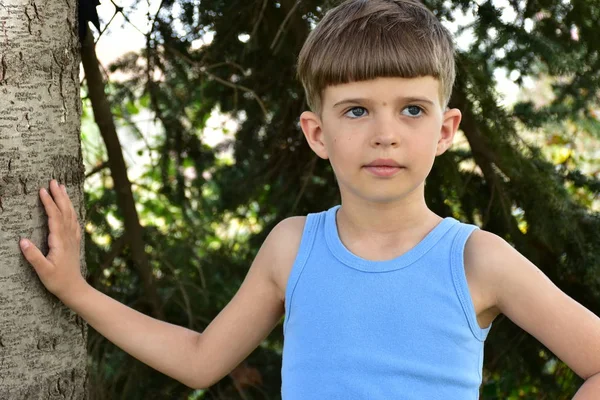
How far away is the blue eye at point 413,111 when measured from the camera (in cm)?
164

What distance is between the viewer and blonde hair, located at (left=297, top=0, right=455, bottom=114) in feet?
5.36

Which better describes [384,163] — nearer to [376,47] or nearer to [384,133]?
[384,133]

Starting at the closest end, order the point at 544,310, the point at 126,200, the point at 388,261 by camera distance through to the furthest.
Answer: the point at 544,310 < the point at 388,261 < the point at 126,200

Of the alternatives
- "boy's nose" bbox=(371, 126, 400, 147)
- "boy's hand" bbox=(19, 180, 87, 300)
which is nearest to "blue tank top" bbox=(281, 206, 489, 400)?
"boy's nose" bbox=(371, 126, 400, 147)

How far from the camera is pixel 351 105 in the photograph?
1663mm

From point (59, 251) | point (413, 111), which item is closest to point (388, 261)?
point (413, 111)

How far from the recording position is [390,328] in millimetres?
1650

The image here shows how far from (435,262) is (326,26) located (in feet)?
1.78

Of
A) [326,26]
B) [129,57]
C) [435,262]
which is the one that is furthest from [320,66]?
[129,57]

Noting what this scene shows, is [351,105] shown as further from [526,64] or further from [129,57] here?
[129,57]

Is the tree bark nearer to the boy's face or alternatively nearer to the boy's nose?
the boy's face

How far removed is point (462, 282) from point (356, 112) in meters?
0.39

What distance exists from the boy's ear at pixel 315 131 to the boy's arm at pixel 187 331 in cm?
18

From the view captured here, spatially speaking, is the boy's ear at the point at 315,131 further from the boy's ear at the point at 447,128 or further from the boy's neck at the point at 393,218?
the boy's ear at the point at 447,128
